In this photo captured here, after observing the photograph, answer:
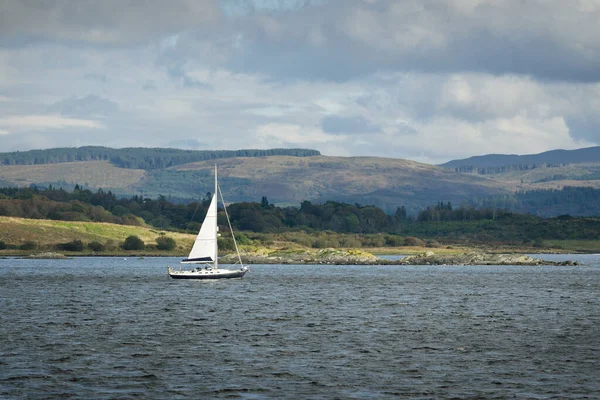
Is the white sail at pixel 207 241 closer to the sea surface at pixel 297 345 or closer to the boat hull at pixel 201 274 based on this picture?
the boat hull at pixel 201 274

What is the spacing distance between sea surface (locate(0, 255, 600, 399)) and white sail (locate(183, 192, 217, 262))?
13.4 meters

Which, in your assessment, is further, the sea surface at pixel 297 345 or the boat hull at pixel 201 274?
the boat hull at pixel 201 274

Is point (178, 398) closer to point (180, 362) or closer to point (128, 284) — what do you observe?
point (180, 362)

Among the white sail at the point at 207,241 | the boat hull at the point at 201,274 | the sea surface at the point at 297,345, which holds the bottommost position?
the sea surface at the point at 297,345

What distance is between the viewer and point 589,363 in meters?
45.5

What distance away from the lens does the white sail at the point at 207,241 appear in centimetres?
11238

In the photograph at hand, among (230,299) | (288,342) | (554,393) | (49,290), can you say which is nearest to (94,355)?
(288,342)

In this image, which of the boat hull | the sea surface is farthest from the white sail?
the sea surface

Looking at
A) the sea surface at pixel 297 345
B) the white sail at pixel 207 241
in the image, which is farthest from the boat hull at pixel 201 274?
the sea surface at pixel 297 345

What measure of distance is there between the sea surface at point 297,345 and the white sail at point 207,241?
13391 millimetres

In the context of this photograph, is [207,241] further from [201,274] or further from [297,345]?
[297,345]

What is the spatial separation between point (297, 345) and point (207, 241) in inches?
2431

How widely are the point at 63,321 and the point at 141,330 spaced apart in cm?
905

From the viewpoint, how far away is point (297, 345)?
52.6 metres
